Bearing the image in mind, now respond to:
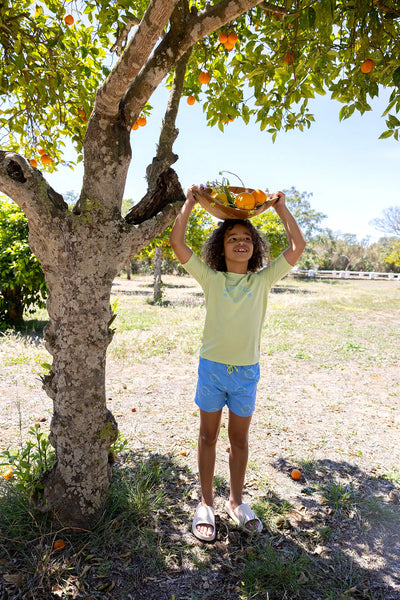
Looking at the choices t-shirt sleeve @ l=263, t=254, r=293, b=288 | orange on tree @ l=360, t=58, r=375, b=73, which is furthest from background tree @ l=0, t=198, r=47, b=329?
orange on tree @ l=360, t=58, r=375, b=73

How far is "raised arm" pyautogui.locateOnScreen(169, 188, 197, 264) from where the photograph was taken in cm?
217

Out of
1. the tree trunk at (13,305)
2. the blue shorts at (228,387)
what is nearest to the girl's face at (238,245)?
the blue shorts at (228,387)

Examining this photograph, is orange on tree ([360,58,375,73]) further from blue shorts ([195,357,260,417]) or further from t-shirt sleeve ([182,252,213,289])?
blue shorts ([195,357,260,417])

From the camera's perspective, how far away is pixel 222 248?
8.19 feet

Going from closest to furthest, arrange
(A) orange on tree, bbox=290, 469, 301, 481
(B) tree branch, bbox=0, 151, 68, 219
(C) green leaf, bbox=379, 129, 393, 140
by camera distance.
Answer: (B) tree branch, bbox=0, 151, 68, 219 → (C) green leaf, bbox=379, 129, 393, 140 → (A) orange on tree, bbox=290, 469, 301, 481

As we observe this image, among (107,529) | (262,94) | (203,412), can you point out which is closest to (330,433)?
(203,412)

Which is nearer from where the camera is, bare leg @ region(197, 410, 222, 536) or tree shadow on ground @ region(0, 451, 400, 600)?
tree shadow on ground @ region(0, 451, 400, 600)

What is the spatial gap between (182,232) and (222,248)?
15.3 inches

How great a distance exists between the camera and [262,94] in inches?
104

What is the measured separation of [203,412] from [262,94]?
2257 mm

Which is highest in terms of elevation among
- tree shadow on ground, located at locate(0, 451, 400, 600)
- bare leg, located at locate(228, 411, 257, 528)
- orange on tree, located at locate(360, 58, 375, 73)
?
orange on tree, located at locate(360, 58, 375, 73)

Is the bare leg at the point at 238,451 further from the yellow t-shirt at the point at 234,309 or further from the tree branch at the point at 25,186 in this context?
the tree branch at the point at 25,186

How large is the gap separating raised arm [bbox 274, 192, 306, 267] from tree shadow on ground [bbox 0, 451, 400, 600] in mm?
1697

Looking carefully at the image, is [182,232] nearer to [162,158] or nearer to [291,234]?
[162,158]
